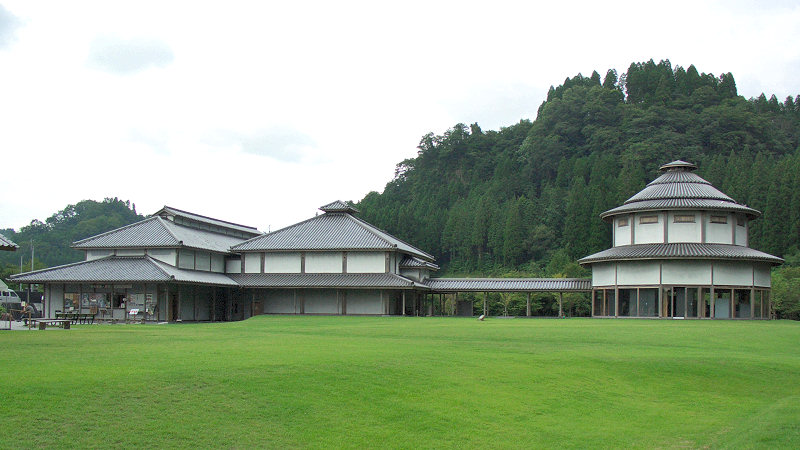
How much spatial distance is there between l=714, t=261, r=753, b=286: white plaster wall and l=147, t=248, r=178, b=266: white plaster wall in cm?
3451

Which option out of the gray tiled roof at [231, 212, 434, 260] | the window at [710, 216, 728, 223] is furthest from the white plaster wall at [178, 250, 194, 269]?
the window at [710, 216, 728, 223]

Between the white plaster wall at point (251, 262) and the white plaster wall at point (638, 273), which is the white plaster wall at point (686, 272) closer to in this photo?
the white plaster wall at point (638, 273)

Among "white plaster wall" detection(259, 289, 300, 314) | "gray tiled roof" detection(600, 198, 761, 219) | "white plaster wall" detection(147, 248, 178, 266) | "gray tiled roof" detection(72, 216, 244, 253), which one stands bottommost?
"white plaster wall" detection(259, 289, 300, 314)

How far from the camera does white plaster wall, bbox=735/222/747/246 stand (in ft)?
156

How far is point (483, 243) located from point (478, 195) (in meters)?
15.9

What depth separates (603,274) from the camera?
4859 centimetres

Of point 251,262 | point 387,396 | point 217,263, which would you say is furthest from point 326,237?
point 387,396

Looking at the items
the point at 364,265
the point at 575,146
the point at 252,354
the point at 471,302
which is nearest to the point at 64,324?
the point at 252,354

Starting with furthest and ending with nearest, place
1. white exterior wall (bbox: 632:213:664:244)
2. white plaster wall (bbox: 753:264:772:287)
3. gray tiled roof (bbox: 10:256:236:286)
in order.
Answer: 1. white exterior wall (bbox: 632:213:664:244)
2. white plaster wall (bbox: 753:264:772:287)
3. gray tiled roof (bbox: 10:256:236:286)

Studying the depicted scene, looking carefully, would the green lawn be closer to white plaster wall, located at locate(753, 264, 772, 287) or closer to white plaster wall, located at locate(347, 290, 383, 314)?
white plaster wall, located at locate(753, 264, 772, 287)

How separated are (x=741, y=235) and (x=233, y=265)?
117ft

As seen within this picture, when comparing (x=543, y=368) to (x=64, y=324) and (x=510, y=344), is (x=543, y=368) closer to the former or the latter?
(x=510, y=344)

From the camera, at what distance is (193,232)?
54.9m

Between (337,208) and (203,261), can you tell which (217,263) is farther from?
(337,208)
